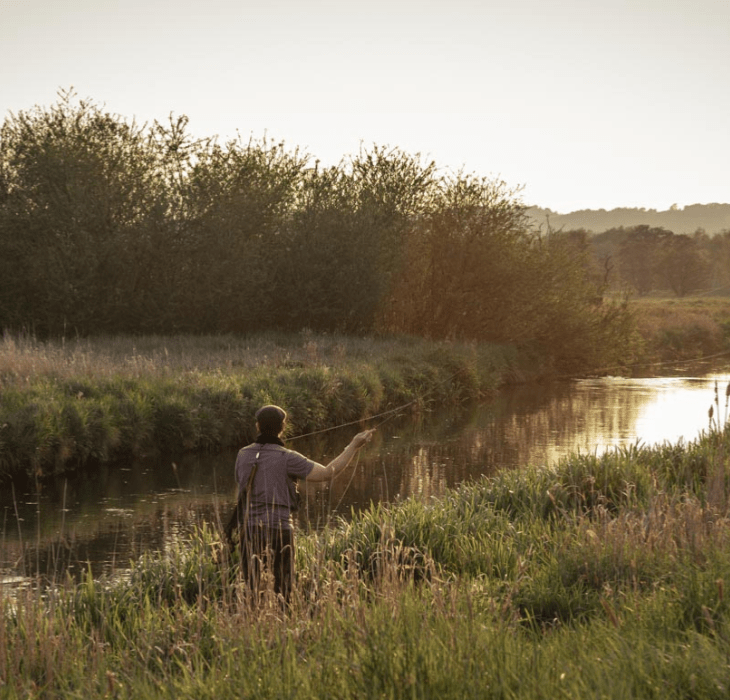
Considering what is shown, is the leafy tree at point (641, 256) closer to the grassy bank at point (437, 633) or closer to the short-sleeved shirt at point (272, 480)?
the grassy bank at point (437, 633)

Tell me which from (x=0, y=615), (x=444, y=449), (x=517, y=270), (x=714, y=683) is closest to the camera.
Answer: (x=714, y=683)

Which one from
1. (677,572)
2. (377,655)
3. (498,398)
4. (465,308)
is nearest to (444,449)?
(498,398)

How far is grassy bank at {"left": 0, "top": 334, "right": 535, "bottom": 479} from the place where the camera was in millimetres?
16547

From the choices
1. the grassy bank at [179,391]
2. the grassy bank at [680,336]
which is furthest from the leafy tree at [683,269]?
the grassy bank at [179,391]

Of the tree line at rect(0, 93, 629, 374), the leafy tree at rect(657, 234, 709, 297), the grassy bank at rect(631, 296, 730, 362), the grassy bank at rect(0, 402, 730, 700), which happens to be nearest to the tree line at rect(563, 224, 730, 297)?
the leafy tree at rect(657, 234, 709, 297)

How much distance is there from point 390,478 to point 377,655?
11.9 metres

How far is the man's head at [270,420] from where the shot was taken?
765cm

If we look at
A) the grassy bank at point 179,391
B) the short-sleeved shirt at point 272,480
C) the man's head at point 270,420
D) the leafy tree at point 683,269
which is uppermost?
the leafy tree at point 683,269

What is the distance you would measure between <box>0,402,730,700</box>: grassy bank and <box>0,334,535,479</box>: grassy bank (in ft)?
28.1

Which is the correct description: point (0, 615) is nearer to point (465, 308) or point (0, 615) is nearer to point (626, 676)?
point (626, 676)

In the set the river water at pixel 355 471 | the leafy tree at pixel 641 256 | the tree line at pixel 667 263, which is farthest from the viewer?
the leafy tree at pixel 641 256

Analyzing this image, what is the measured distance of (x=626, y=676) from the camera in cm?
451

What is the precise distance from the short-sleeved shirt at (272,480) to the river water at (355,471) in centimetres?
41

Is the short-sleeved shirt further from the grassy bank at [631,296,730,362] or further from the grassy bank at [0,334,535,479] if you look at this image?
the grassy bank at [631,296,730,362]
